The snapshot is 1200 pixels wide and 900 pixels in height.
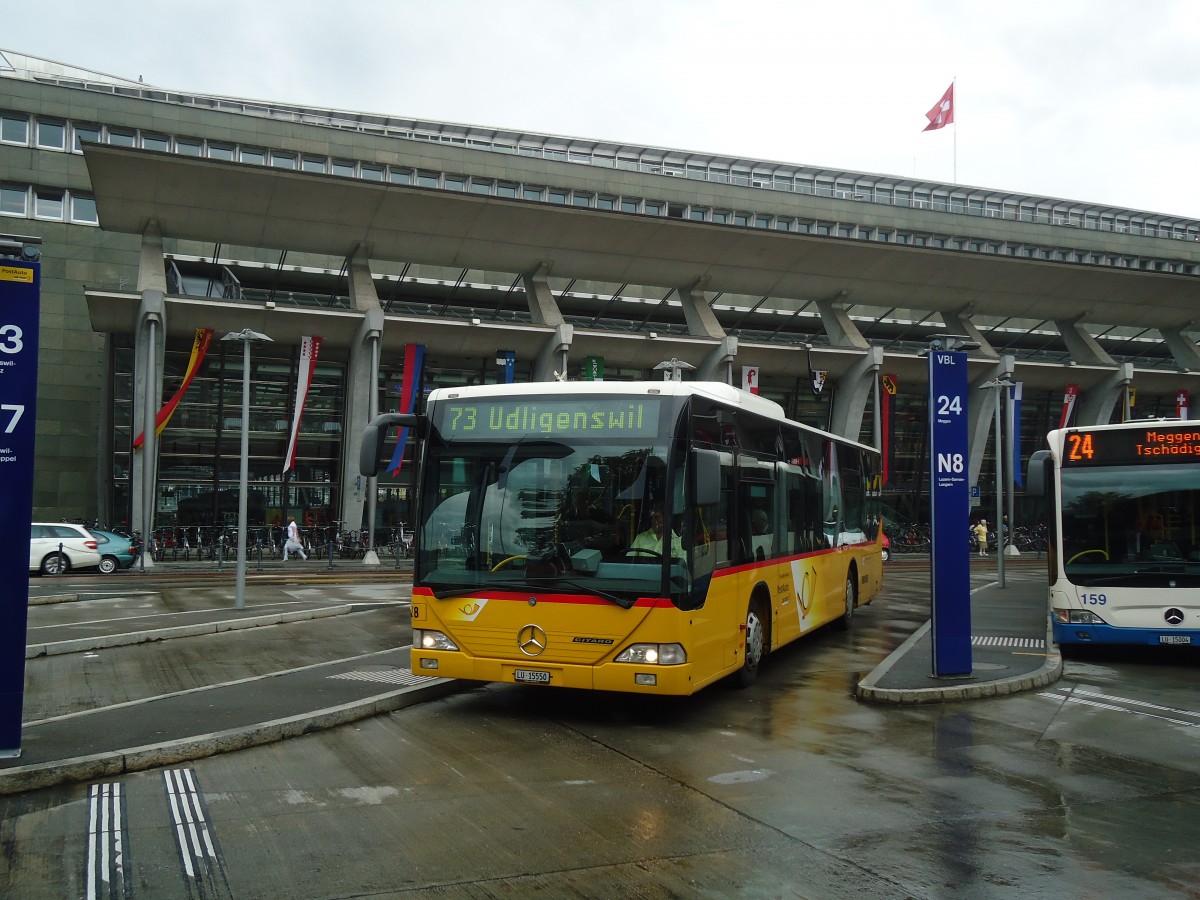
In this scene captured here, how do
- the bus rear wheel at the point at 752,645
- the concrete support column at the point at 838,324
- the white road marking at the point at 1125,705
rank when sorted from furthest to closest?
1. the concrete support column at the point at 838,324
2. the bus rear wheel at the point at 752,645
3. the white road marking at the point at 1125,705

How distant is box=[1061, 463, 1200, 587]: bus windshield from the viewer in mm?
12641

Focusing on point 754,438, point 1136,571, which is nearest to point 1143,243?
point 1136,571

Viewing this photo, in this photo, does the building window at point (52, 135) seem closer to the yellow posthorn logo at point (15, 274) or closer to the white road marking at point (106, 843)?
the yellow posthorn logo at point (15, 274)

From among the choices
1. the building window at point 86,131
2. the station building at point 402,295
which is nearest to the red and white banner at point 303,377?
the station building at point 402,295

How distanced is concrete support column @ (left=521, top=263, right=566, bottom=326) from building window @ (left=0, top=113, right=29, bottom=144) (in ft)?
66.4

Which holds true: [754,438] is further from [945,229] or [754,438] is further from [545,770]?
[945,229]

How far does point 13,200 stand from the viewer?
130ft

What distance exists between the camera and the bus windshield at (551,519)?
8.89 metres

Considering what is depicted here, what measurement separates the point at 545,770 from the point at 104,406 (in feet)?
110

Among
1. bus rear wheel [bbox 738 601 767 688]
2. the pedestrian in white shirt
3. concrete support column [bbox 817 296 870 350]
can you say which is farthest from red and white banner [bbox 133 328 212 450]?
bus rear wheel [bbox 738 601 767 688]

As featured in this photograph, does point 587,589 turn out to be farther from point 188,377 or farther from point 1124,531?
point 188,377

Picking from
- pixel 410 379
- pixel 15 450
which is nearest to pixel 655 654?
pixel 15 450

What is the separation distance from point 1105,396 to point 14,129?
162ft

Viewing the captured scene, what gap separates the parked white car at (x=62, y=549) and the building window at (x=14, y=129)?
20.0m
